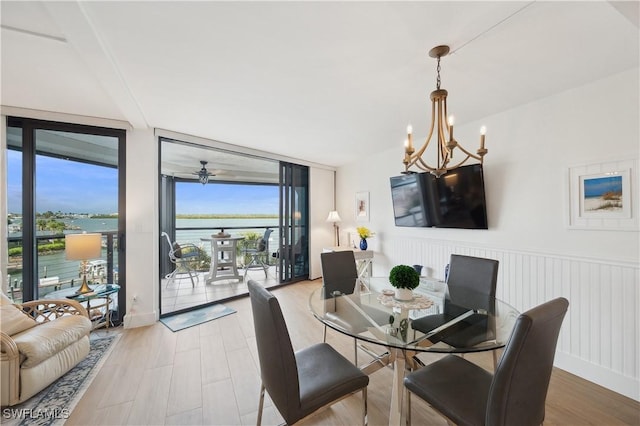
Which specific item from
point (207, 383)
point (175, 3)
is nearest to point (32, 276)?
point (207, 383)

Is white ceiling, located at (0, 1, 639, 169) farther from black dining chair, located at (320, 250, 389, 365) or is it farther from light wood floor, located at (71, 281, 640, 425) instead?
light wood floor, located at (71, 281, 640, 425)

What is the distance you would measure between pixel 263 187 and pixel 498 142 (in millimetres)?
6445

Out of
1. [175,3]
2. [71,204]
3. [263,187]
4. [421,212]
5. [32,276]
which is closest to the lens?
[175,3]

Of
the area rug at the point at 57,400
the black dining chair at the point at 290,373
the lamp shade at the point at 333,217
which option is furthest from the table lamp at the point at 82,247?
the lamp shade at the point at 333,217

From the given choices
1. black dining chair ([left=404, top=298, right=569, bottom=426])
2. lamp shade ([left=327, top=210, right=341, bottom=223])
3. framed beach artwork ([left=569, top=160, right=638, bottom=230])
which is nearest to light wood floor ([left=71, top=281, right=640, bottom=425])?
black dining chair ([left=404, top=298, right=569, bottom=426])

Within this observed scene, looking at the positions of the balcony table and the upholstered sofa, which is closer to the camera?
the upholstered sofa

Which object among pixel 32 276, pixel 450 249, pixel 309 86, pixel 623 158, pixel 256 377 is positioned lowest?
pixel 256 377

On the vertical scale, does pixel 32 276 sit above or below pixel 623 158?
below

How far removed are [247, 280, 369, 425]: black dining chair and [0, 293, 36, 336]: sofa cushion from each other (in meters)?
2.09

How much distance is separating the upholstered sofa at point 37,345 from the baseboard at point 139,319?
2.23 feet

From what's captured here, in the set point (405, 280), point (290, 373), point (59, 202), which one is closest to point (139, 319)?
point (59, 202)

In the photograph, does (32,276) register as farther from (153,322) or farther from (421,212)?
(421,212)

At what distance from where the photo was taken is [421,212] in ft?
11.1

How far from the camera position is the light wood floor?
1713 mm
